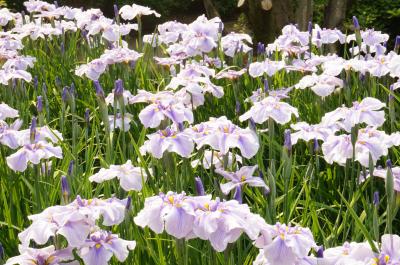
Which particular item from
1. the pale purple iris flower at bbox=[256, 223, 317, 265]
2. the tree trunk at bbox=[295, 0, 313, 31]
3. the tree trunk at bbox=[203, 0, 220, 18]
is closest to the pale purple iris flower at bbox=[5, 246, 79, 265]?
the pale purple iris flower at bbox=[256, 223, 317, 265]

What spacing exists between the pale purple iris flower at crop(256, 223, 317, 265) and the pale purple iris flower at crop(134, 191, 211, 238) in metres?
0.17

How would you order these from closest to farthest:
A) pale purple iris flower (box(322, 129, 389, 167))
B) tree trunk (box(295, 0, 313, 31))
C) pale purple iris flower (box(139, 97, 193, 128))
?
pale purple iris flower (box(322, 129, 389, 167))
pale purple iris flower (box(139, 97, 193, 128))
tree trunk (box(295, 0, 313, 31))

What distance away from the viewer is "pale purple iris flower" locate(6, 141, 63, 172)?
7.29ft

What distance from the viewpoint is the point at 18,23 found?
5719 millimetres

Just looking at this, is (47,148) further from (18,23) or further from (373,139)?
(18,23)

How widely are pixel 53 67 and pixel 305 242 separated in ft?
10.9

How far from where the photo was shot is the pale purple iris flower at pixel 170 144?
213 centimetres

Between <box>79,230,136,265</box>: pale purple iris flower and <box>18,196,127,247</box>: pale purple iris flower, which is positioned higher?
<box>18,196,127,247</box>: pale purple iris flower

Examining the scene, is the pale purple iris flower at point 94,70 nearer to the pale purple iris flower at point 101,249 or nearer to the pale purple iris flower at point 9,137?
the pale purple iris flower at point 9,137

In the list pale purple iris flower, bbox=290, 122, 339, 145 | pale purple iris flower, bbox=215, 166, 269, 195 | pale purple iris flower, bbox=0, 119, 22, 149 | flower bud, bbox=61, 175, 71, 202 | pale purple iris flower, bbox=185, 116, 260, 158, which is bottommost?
pale purple iris flower, bbox=290, 122, 339, 145

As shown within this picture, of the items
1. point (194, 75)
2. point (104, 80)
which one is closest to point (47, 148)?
point (194, 75)

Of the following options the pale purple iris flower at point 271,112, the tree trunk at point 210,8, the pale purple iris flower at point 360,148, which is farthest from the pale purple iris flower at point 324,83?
the tree trunk at point 210,8

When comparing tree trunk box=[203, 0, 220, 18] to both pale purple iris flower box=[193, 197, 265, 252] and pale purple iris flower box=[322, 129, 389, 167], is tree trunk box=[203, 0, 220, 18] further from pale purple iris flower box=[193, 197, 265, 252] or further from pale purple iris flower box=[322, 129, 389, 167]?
pale purple iris flower box=[193, 197, 265, 252]

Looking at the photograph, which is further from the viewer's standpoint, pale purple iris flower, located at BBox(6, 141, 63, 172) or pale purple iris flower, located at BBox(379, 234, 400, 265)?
pale purple iris flower, located at BBox(6, 141, 63, 172)
